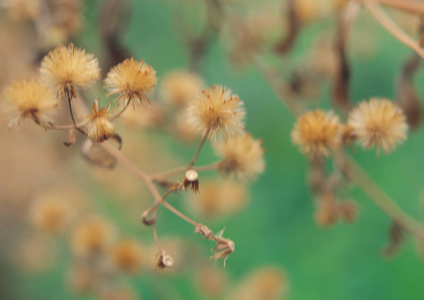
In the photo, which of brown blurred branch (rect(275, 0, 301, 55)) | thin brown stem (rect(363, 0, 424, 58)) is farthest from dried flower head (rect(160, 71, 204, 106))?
thin brown stem (rect(363, 0, 424, 58))

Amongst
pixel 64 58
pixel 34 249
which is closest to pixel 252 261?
pixel 34 249

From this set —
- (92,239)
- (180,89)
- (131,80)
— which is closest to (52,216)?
(92,239)

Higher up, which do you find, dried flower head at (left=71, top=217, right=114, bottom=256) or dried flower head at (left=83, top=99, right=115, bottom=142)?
dried flower head at (left=71, top=217, right=114, bottom=256)

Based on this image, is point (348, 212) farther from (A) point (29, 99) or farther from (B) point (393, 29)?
(A) point (29, 99)

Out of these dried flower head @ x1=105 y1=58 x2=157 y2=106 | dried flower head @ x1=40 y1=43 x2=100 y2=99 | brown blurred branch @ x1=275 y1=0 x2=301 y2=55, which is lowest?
dried flower head @ x1=40 y1=43 x2=100 y2=99

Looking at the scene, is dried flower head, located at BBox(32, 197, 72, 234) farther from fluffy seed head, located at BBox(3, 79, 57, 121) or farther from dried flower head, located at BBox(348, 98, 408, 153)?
dried flower head, located at BBox(348, 98, 408, 153)

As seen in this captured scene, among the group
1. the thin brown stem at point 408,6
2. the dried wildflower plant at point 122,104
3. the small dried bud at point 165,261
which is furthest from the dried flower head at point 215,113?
the thin brown stem at point 408,6

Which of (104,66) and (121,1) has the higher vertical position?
(121,1)

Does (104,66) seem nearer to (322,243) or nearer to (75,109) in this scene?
(75,109)
